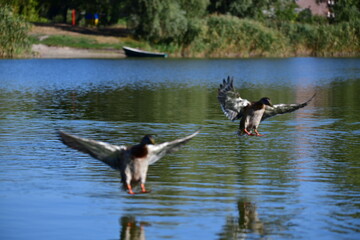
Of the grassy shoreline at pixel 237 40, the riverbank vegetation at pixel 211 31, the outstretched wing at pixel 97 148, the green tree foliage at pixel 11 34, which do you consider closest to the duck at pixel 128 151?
the outstretched wing at pixel 97 148

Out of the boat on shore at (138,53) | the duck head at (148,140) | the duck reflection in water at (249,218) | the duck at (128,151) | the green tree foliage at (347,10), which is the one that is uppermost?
the green tree foliage at (347,10)

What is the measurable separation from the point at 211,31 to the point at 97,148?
7176 centimetres

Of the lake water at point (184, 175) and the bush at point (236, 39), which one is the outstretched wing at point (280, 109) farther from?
the bush at point (236, 39)

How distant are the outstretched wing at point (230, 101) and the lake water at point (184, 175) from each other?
733mm

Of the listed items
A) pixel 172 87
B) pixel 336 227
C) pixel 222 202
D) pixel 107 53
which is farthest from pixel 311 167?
pixel 107 53

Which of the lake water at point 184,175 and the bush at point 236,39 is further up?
the bush at point 236,39

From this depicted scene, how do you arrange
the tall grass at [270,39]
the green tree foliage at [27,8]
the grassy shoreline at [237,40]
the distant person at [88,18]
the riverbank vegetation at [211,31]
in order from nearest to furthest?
the riverbank vegetation at [211,31]
the grassy shoreline at [237,40]
the tall grass at [270,39]
the green tree foliage at [27,8]
the distant person at [88,18]

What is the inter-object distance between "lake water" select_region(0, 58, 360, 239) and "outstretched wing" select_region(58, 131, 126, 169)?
2.38 feet

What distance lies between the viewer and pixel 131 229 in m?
10.8

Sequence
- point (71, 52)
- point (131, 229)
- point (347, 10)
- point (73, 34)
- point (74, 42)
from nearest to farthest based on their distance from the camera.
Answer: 1. point (131, 229)
2. point (71, 52)
3. point (74, 42)
4. point (73, 34)
5. point (347, 10)

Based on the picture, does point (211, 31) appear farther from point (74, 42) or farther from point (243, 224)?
point (243, 224)

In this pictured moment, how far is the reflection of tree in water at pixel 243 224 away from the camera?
34.4ft

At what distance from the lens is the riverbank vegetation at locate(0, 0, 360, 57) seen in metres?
80.8

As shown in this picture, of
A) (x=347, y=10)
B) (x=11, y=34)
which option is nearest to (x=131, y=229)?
(x=11, y=34)
